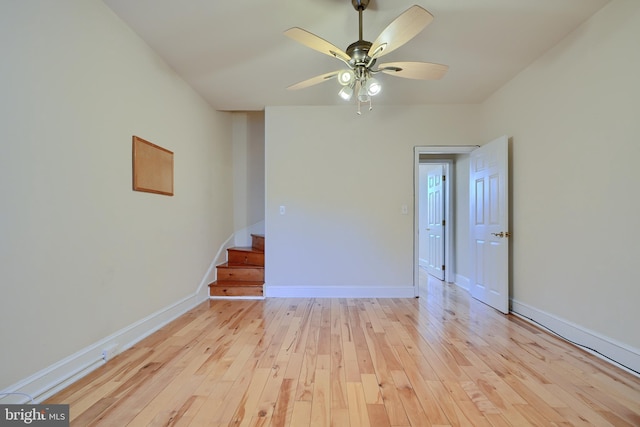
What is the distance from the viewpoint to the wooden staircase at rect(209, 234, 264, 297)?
12.6 feet

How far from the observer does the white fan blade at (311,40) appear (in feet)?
5.95

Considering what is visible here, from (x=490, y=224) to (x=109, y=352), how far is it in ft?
12.7

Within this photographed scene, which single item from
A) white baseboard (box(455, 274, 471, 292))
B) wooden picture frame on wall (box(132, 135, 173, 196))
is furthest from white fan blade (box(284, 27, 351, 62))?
white baseboard (box(455, 274, 471, 292))

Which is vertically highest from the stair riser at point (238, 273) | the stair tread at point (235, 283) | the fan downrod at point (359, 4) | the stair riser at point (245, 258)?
the fan downrod at point (359, 4)

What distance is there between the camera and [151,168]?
2.64 m

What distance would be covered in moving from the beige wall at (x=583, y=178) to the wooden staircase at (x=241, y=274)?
3.11 m

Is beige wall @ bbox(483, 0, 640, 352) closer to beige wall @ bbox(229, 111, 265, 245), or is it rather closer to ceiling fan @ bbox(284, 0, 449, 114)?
ceiling fan @ bbox(284, 0, 449, 114)

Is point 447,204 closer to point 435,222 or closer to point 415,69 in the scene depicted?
point 435,222

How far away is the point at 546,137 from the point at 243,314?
3.51 m

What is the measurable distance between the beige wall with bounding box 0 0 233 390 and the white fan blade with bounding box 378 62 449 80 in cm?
204

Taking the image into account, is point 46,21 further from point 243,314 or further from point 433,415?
point 433,415

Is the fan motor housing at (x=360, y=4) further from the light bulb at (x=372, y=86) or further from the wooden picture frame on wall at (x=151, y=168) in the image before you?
the wooden picture frame on wall at (x=151, y=168)

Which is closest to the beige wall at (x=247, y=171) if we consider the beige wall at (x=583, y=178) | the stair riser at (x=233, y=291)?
the stair riser at (x=233, y=291)

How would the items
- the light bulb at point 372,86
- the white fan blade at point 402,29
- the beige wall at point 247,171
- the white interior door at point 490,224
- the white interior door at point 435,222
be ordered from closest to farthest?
the white fan blade at point 402,29 → the light bulb at point 372,86 → the white interior door at point 490,224 → the beige wall at point 247,171 → the white interior door at point 435,222
